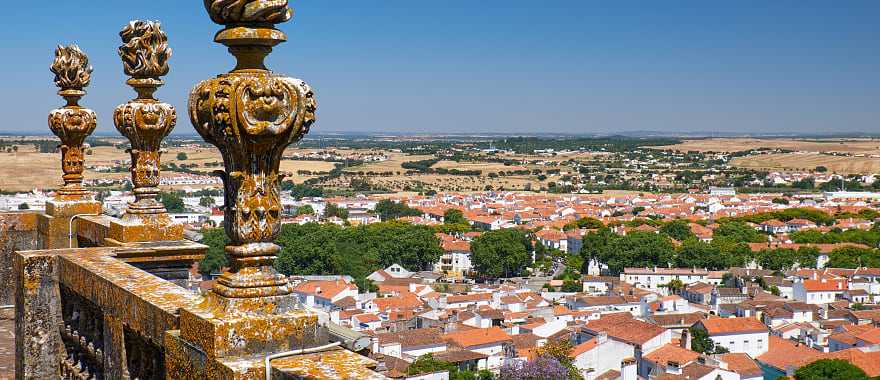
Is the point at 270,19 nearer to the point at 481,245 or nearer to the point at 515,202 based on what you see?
the point at 481,245

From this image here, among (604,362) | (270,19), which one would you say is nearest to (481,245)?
(604,362)

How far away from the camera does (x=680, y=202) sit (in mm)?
119000

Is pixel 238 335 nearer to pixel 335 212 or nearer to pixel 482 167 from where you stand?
pixel 335 212

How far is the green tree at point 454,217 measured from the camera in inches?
3804

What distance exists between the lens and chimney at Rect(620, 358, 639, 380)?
124 feet

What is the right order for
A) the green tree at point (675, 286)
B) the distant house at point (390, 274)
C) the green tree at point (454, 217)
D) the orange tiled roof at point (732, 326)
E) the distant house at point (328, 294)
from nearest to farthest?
1. the orange tiled roof at point (732, 326)
2. the distant house at point (328, 294)
3. the green tree at point (675, 286)
4. the distant house at point (390, 274)
5. the green tree at point (454, 217)

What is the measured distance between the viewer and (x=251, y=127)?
12.2ft

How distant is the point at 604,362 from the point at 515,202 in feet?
263

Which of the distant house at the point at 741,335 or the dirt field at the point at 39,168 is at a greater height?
the dirt field at the point at 39,168

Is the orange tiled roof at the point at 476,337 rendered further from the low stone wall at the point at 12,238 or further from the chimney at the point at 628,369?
the low stone wall at the point at 12,238

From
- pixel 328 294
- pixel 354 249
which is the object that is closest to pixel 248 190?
pixel 328 294

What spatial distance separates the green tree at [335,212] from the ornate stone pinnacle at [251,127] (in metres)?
95.2

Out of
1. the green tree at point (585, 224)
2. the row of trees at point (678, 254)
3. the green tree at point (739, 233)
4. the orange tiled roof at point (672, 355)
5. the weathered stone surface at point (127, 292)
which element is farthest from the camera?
the green tree at point (585, 224)

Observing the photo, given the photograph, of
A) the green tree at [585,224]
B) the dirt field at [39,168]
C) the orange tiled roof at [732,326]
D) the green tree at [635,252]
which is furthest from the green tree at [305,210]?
the orange tiled roof at [732,326]
